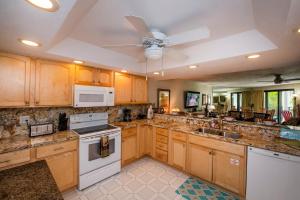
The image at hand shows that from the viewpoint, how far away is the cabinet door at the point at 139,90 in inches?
128

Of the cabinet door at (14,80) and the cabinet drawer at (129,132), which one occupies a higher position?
the cabinet door at (14,80)

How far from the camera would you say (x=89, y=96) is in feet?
7.85

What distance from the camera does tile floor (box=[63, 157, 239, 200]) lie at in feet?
6.51

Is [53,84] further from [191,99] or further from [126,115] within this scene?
[191,99]

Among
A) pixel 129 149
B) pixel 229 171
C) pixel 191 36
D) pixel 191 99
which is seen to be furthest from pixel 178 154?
pixel 191 99

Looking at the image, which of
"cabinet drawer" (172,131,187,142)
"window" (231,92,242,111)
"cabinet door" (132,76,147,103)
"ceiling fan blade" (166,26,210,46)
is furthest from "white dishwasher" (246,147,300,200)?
"window" (231,92,242,111)

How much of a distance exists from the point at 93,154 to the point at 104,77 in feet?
4.77

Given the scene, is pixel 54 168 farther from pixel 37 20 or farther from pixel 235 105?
pixel 235 105

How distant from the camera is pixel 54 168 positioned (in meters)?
1.86

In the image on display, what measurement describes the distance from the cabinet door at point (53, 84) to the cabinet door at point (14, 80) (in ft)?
0.39

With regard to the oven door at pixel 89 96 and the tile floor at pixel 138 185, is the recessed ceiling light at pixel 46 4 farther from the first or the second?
the tile floor at pixel 138 185

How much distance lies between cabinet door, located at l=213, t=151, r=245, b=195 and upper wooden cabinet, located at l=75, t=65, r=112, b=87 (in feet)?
7.89

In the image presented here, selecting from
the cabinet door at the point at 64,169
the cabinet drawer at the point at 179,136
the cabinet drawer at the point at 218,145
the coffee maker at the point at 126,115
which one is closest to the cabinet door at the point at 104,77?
the coffee maker at the point at 126,115

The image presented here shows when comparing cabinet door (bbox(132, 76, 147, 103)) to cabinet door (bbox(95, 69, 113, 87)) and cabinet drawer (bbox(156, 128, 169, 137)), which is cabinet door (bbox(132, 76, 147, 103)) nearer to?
cabinet door (bbox(95, 69, 113, 87))
